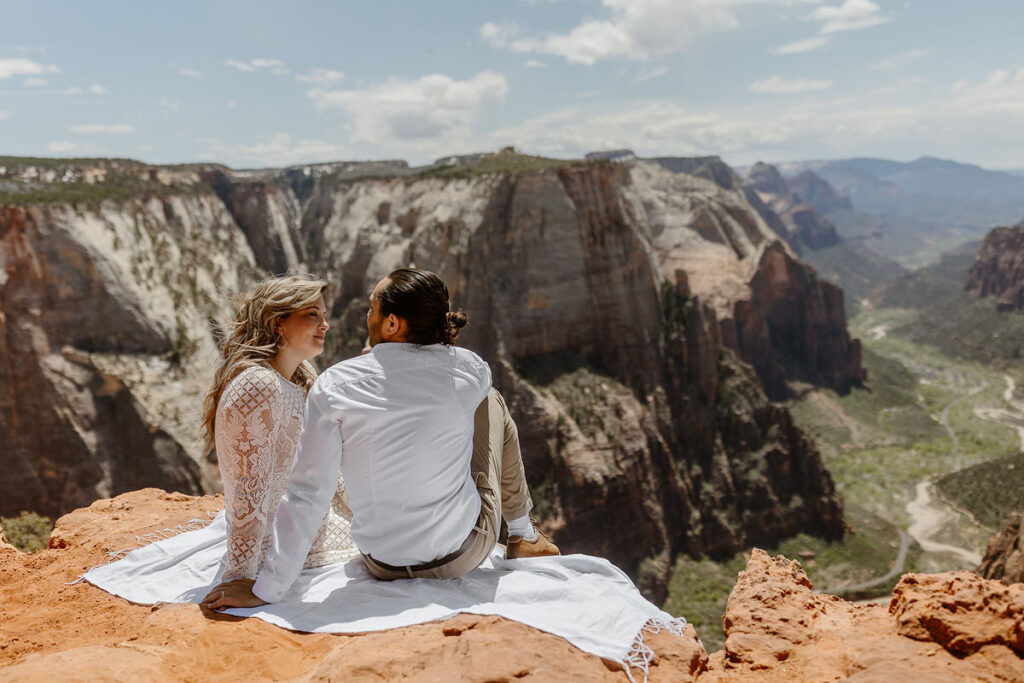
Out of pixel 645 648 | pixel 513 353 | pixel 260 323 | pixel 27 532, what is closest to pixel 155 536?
pixel 260 323

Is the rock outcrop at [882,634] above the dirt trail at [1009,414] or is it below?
above

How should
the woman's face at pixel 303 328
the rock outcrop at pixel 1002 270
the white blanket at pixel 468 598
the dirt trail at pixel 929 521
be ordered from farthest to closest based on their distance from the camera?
the rock outcrop at pixel 1002 270 → the dirt trail at pixel 929 521 → the woman's face at pixel 303 328 → the white blanket at pixel 468 598

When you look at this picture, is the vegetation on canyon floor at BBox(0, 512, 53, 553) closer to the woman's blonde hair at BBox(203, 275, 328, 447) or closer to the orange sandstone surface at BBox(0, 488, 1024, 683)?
the orange sandstone surface at BBox(0, 488, 1024, 683)

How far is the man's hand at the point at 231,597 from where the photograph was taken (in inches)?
171

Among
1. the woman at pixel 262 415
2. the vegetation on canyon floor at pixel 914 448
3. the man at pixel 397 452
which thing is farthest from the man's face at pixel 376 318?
the vegetation on canyon floor at pixel 914 448

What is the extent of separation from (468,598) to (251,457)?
6.08ft

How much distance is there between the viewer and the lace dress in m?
4.54

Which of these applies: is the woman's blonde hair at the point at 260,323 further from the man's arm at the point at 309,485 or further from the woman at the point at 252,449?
the man's arm at the point at 309,485

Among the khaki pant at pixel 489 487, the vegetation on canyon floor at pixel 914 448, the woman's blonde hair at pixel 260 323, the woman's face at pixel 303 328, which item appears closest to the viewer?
the khaki pant at pixel 489 487

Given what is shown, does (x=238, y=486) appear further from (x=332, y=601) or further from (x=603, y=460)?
(x=603, y=460)

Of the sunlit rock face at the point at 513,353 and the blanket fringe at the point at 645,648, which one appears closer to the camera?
the blanket fringe at the point at 645,648

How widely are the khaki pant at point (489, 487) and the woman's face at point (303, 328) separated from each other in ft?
4.76

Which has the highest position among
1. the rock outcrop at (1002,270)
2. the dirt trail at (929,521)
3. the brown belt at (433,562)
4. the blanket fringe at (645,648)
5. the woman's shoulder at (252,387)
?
the woman's shoulder at (252,387)

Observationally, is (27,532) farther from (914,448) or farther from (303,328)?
(914,448)
